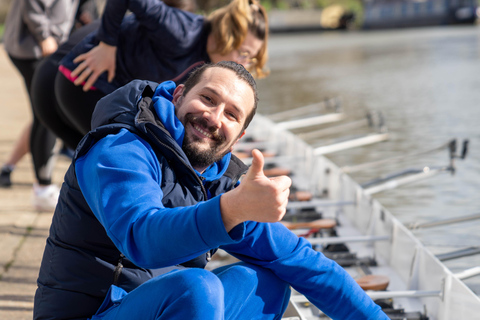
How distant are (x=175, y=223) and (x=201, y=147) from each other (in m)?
0.43

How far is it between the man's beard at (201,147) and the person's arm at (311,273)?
301mm

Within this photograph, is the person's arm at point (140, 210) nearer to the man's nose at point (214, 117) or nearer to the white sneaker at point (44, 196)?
the man's nose at point (214, 117)

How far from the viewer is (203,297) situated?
1.83 meters

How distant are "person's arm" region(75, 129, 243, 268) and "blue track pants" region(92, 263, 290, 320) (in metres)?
0.15

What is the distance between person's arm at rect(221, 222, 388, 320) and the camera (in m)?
2.17

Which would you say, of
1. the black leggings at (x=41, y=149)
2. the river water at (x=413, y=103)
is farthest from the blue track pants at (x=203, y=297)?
the black leggings at (x=41, y=149)

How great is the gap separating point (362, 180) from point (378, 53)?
62.9 feet

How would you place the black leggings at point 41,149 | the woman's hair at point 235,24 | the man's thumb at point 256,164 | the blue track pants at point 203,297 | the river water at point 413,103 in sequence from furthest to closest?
the river water at point 413,103
the black leggings at point 41,149
the woman's hair at point 235,24
the blue track pants at point 203,297
the man's thumb at point 256,164

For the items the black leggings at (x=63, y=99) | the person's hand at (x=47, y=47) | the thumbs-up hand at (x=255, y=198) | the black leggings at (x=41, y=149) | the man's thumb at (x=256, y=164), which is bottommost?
the black leggings at (x=41, y=149)

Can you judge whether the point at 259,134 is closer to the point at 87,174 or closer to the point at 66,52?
the point at 66,52

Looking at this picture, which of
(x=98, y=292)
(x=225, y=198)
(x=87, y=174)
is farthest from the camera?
(x=98, y=292)

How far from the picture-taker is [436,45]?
26281 mm

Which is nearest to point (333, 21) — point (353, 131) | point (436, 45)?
point (436, 45)

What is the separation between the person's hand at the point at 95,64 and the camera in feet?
10.3
